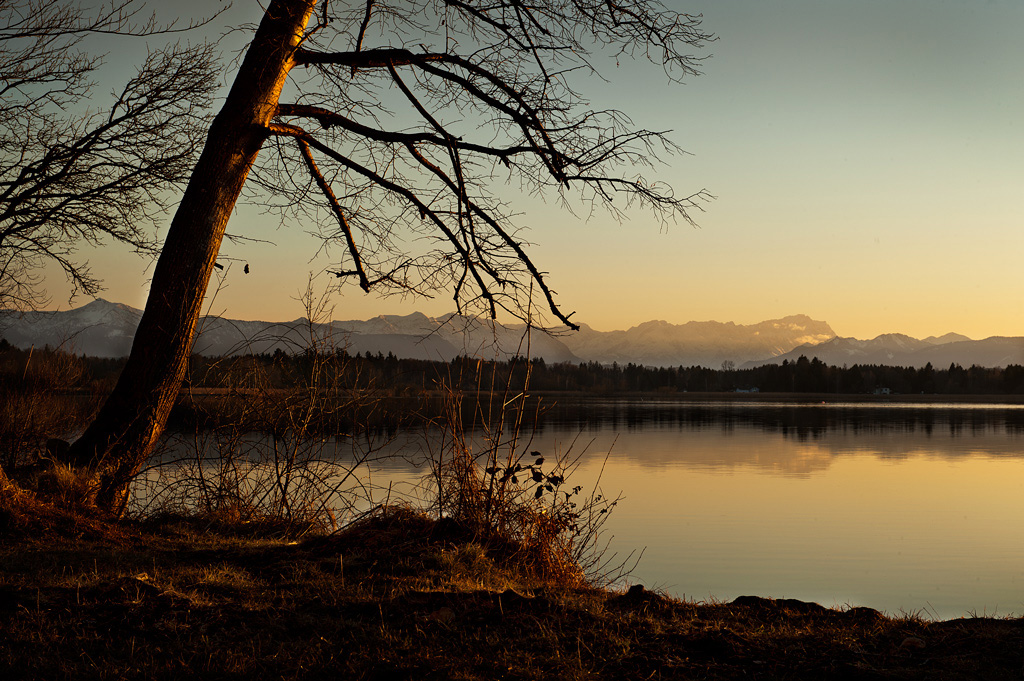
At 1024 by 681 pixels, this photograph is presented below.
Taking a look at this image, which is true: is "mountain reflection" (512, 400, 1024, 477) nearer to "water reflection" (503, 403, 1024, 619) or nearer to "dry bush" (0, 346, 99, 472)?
"water reflection" (503, 403, 1024, 619)

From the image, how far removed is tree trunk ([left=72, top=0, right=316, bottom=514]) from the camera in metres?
6.39

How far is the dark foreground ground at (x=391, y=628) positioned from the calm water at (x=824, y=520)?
8.71 feet

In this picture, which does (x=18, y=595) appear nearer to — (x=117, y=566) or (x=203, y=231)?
(x=117, y=566)

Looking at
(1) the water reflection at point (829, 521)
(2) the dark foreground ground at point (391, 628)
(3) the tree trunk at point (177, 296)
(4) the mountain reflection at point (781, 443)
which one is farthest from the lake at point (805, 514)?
(2) the dark foreground ground at point (391, 628)

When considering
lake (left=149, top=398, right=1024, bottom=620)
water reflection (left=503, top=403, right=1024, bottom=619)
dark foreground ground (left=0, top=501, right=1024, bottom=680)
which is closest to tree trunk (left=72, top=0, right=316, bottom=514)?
dark foreground ground (left=0, top=501, right=1024, bottom=680)

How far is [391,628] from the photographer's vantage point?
153 inches

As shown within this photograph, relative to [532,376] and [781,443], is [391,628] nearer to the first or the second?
[781,443]

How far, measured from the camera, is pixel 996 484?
2044 cm

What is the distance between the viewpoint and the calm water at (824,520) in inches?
403

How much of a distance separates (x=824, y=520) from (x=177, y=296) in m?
13.9

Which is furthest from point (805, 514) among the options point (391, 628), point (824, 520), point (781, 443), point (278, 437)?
point (781, 443)

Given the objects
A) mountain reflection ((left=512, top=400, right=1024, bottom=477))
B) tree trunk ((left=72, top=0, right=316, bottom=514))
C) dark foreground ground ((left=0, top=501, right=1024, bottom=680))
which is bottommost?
mountain reflection ((left=512, top=400, right=1024, bottom=477))

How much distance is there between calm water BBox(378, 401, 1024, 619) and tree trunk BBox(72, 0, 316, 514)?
3648mm

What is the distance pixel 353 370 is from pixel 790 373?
144281 mm
